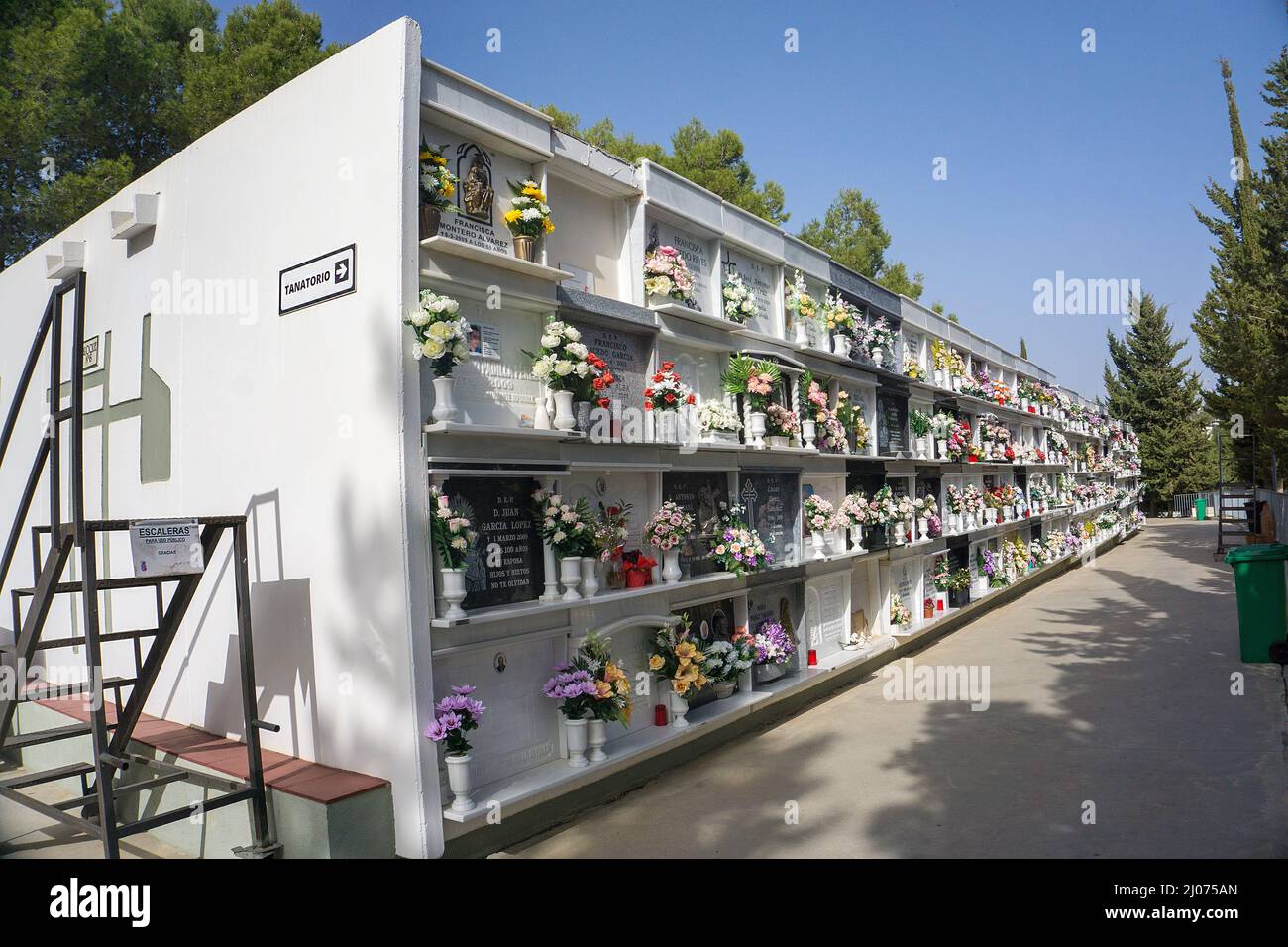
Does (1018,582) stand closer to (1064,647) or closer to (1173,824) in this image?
(1064,647)

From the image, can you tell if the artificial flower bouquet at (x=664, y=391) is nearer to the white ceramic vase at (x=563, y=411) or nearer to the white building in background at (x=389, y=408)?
the white building in background at (x=389, y=408)

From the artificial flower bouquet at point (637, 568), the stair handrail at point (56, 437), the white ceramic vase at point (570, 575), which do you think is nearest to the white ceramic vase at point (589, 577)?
the white ceramic vase at point (570, 575)

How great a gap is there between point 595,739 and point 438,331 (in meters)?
3.03

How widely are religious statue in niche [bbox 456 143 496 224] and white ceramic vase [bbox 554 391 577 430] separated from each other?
133 centimetres

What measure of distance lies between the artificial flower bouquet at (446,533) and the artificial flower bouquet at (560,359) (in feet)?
3.81

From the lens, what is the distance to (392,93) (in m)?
5.09

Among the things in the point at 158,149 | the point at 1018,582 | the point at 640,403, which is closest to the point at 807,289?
the point at 640,403

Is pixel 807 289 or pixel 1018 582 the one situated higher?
pixel 807 289

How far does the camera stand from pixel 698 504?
25.2 feet

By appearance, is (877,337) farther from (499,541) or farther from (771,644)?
(499,541)

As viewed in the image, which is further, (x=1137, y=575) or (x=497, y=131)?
(x=1137, y=575)

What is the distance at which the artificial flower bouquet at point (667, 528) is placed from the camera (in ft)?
22.2

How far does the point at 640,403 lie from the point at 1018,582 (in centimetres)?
1267

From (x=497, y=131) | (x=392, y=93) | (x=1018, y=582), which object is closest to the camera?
(x=392, y=93)
